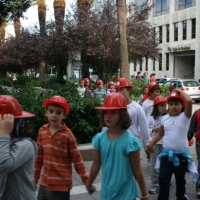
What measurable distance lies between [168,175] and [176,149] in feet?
1.13

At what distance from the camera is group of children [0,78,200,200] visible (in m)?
2.59

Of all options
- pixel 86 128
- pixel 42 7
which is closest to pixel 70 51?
pixel 42 7

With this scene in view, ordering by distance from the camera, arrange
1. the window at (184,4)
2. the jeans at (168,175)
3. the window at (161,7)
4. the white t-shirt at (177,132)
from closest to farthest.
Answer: the jeans at (168,175) → the white t-shirt at (177,132) → the window at (184,4) → the window at (161,7)

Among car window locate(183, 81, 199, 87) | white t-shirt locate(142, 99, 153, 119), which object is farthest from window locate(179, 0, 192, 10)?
white t-shirt locate(142, 99, 153, 119)

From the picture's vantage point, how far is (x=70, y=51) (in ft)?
80.0

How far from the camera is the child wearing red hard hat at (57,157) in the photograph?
3.70 meters

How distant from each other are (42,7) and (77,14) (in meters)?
7.38

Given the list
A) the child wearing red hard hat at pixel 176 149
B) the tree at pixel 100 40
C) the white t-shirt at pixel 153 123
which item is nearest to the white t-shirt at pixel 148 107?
the white t-shirt at pixel 153 123

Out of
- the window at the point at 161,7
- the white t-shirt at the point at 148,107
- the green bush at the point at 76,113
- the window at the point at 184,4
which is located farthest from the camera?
the window at the point at 161,7

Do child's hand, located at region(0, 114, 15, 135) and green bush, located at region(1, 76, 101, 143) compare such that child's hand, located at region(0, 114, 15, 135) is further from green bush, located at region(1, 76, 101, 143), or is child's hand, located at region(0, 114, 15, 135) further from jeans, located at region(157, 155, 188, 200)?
green bush, located at region(1, 76, 101, 143)

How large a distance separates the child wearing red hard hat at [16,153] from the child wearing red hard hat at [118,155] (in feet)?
2.79

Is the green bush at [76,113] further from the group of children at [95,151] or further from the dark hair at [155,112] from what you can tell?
the group of children at [95,151]

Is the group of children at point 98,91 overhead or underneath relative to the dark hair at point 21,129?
underneath

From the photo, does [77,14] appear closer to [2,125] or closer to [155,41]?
[155,41]
